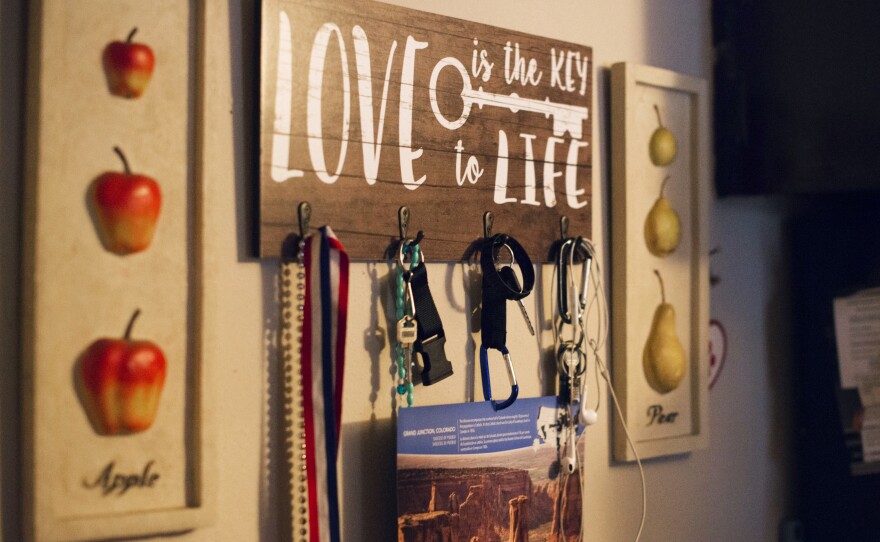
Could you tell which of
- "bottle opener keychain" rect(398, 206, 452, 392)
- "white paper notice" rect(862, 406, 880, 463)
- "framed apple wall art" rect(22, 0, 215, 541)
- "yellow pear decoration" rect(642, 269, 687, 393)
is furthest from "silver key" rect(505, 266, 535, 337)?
"white paper notice" rect(862, 406, 880, 463)

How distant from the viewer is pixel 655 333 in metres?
1.18

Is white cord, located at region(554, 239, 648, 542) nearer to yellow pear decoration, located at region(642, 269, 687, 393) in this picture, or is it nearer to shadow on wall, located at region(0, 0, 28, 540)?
yellow pear decoration, located at region(642, 269, 687, 393)

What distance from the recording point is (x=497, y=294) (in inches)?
39.0

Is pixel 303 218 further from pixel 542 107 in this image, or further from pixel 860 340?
pixel 860 340

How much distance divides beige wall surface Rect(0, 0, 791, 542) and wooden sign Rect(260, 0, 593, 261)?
0.03 metres

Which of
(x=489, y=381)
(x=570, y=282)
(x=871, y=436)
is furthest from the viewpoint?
(x=871, y=436)

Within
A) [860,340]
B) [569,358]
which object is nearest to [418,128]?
[569,358]

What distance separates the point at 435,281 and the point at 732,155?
59cm

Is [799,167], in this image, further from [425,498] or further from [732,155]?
[425,498]

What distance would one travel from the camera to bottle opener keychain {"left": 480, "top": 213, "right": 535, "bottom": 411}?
98cm

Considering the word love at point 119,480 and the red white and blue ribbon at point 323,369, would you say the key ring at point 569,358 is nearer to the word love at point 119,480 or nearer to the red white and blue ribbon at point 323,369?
the red white and blue ribbon at point 323,369

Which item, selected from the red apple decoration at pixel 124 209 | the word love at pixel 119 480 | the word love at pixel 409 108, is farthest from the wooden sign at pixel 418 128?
the word love at pixel 119 480

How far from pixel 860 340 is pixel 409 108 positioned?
0.85 meters

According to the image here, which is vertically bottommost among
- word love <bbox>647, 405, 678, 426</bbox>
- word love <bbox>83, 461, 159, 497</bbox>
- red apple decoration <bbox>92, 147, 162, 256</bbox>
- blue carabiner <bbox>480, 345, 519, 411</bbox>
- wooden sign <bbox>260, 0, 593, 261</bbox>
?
word love <bbox>83, 461, 159, 497</bbox>
